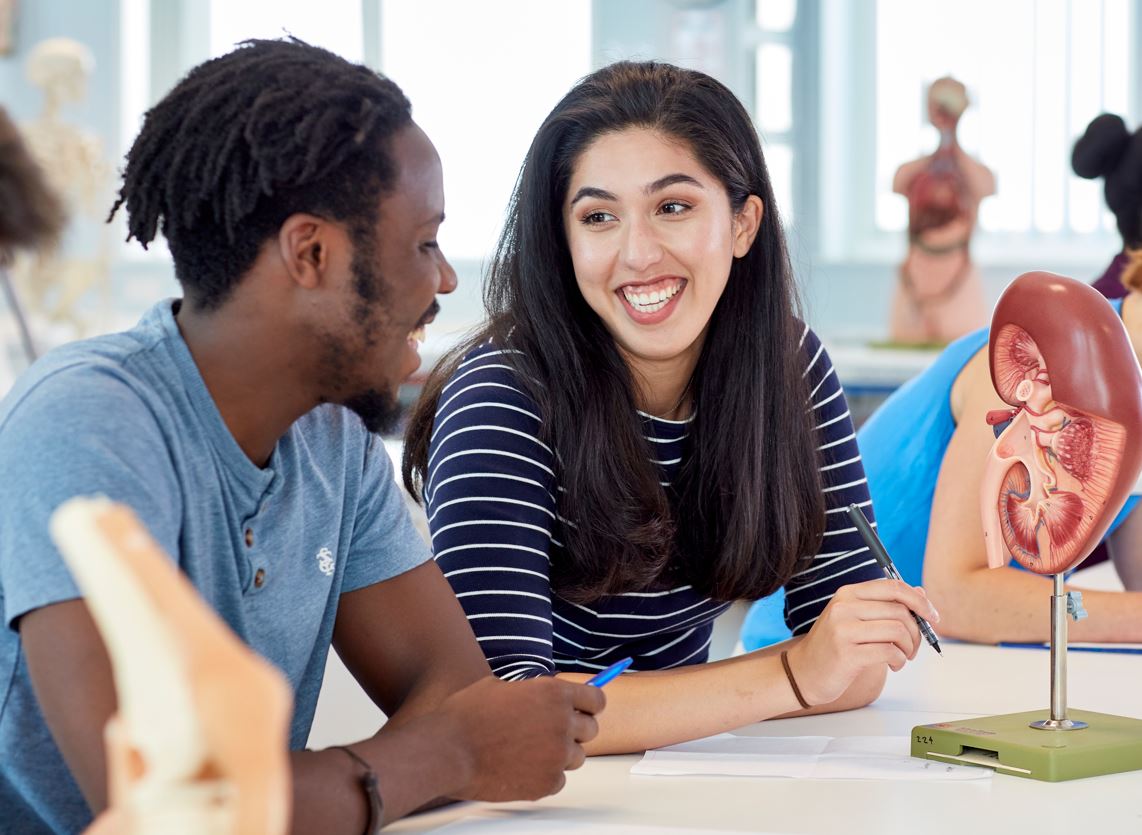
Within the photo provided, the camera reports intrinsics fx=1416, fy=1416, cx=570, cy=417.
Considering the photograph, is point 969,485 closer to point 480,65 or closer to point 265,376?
point 265,376

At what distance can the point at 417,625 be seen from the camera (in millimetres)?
1150

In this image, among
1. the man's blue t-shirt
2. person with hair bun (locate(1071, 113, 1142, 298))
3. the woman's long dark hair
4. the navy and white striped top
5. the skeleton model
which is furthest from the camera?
the skeleton model

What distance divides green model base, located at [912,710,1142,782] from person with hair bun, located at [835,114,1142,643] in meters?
0.42

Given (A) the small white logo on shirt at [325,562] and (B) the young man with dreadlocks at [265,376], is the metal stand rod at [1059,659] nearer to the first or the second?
(B) the young man with dreadlocks at [265,376]

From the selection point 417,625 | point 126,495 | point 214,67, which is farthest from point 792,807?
point 214,67

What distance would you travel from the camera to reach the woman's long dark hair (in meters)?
1.42

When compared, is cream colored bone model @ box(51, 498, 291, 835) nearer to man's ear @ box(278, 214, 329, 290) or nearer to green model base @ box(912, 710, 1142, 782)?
man's ear @ box(278, 214, 329, 290)

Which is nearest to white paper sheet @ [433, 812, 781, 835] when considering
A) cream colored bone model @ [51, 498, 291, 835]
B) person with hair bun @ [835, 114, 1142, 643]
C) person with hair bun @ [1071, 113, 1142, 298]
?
cream colored bone model @ [51, 498, 291, 835]

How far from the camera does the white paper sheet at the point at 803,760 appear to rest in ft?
3.62

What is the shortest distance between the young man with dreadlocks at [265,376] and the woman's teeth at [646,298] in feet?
1.63

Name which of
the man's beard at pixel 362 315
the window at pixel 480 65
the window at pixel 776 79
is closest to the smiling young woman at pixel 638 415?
the man's beard at pixel 362 315

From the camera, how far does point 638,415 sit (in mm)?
1498

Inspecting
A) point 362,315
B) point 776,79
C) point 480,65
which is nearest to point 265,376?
point 362,315

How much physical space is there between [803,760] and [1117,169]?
152cm
